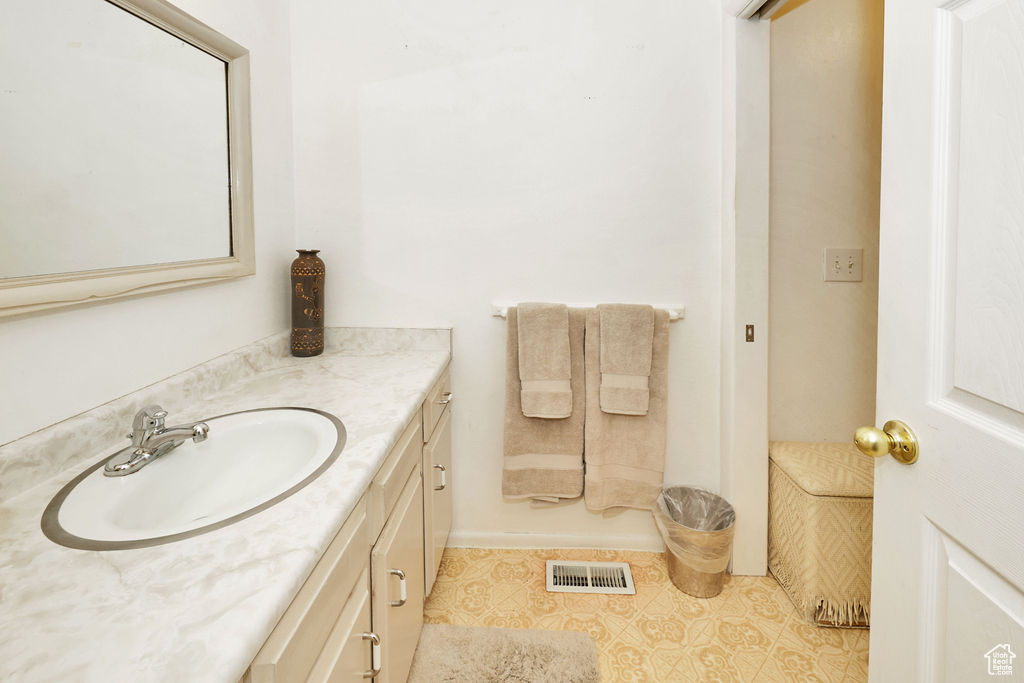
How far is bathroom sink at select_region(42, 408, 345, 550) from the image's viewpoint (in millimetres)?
→ 757

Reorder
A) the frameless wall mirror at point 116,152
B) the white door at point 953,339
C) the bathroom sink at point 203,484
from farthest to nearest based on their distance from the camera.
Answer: the frameless wall mirror at point 116,152 → the bathroom sink at point 203,484 → the white door at point 953,339

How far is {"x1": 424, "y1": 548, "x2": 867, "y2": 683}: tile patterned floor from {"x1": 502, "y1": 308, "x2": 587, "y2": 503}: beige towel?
0.28 meters

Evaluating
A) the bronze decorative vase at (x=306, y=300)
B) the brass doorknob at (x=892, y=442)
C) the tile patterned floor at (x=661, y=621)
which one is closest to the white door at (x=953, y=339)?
the brass doorknob at (x=892, y=442)

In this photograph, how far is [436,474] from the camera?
1732mm

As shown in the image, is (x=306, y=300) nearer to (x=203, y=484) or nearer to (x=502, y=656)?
(x=203, y=484)

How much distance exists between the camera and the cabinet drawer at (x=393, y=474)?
1053mm

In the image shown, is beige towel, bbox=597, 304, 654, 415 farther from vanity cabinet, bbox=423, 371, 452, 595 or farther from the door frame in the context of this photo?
vanity cabinet, bbox=423, 371, 452, 595

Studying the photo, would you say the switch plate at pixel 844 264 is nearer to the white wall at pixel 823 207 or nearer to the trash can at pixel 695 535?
the white wall at pixel 823 207

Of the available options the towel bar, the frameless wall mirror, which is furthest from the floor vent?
the frameless wall mirror

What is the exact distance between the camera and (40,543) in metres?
0.73

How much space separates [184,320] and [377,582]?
81 centimetres

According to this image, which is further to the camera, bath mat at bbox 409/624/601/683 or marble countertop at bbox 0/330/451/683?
bath mat at bbox 409/624/601/683

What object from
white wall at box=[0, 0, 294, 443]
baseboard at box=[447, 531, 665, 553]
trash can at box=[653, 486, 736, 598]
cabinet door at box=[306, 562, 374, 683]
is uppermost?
white wall at box=[0, 0, 294, 443]

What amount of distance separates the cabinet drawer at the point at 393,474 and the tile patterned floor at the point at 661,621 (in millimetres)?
661
